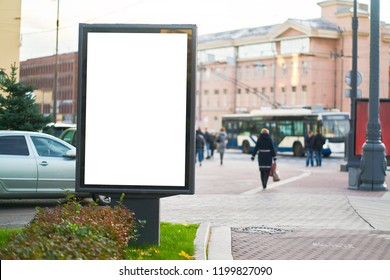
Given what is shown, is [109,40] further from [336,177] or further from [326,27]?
[326,27]

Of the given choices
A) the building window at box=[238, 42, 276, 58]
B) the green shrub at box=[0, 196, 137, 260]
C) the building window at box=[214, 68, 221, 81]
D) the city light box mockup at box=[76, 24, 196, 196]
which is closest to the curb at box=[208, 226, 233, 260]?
the city light box mockup at box=[76, 24, 196, 196]

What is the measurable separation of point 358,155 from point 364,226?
1130cm

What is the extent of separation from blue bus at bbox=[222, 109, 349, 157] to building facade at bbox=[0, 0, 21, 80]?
27.1 m

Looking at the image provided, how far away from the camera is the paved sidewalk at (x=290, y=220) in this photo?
398 inches

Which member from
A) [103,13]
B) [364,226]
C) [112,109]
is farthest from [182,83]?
[364,226]

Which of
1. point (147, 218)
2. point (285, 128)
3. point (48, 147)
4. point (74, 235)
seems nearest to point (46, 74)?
point (48, 147)

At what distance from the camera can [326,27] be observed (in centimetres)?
8725

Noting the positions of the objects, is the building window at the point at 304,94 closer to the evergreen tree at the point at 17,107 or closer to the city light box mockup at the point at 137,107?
the evergreen tree at the point at 17,107

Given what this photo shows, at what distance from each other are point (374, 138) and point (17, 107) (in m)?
9.20

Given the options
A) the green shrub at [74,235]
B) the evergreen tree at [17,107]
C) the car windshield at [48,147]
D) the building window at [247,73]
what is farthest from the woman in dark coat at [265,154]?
the building window at [247,73]

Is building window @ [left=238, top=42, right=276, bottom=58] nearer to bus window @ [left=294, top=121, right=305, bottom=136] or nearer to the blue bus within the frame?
the blue bus

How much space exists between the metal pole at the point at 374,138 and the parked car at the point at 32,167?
8.30 meters

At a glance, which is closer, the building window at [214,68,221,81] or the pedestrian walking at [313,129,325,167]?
the pedestrian walking at [313,129,325,167]

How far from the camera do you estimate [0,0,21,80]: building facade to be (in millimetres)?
22828
